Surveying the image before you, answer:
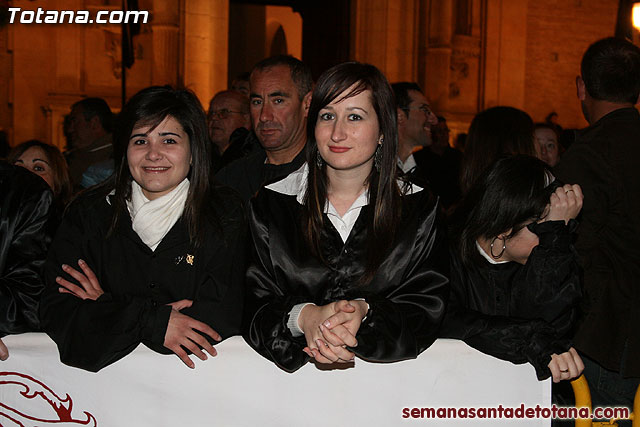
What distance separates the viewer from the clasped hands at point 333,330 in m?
2.81

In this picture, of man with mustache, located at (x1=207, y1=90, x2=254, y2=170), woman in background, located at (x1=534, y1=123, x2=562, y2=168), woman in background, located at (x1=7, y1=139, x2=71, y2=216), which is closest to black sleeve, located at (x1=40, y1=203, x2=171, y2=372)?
woman in background, located at (x1=7, y1=139, x2=71, y2=216)

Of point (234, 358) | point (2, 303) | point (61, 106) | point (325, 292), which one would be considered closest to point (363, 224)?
point (325, 292)

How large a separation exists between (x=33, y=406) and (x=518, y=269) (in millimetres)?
2103

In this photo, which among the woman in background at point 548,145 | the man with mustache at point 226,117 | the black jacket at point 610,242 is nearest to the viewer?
the black jacket at point 610,242

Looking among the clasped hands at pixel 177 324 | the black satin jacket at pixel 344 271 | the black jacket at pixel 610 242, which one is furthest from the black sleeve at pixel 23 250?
the black jacket at pixel 610 242

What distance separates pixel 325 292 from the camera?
10.2 ft

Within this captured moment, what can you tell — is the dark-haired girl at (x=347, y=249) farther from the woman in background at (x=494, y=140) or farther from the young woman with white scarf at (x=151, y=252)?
the woman in background at (x=494, y=140)

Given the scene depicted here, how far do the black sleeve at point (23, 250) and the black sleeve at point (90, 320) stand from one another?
0.15 meters

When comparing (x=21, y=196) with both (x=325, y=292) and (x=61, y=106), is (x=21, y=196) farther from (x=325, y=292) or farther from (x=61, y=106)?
(x=61, y=106)

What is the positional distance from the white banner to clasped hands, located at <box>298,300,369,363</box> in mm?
119

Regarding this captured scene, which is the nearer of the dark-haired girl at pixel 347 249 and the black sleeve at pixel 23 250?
the dark-haired girl at pixel 347 249

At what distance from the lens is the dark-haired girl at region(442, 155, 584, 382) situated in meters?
3.04

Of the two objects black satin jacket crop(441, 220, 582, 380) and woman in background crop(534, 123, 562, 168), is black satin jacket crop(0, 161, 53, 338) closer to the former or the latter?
black satin jacket crop(441, 220, 582, 380)

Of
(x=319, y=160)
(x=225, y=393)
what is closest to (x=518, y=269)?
(x=319, y=160)
